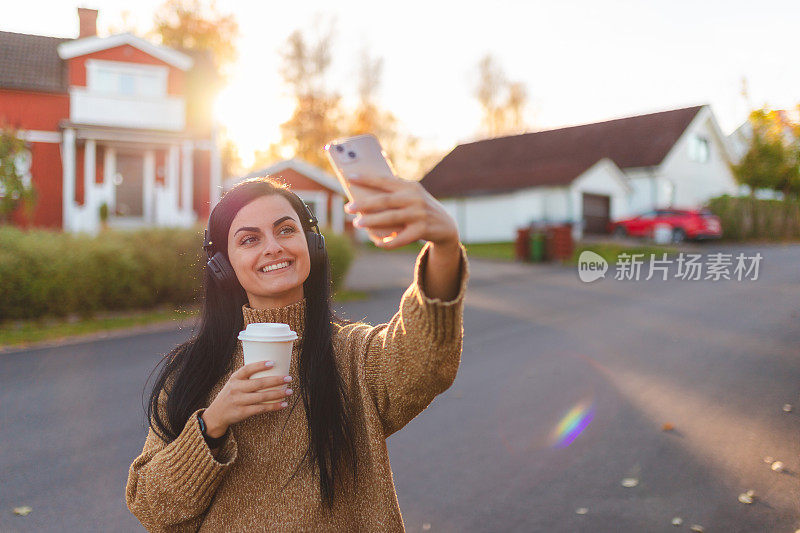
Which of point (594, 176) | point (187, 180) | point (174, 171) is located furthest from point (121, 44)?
point (594, 176)

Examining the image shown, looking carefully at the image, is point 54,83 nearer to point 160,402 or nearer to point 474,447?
point 474,447

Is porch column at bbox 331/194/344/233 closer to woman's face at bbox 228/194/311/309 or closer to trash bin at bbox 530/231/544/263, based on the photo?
trash bin at bbox 530/231/544/263

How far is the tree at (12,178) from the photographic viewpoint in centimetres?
1181

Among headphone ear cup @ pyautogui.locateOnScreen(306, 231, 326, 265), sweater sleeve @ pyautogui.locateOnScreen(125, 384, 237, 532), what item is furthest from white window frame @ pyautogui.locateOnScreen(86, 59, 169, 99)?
sweater sleeve @ pyautogui.locateOnScreen(125, 384, 237, 532)

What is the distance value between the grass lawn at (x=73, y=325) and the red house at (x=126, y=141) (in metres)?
6.99

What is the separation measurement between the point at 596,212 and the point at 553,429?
1128 inches

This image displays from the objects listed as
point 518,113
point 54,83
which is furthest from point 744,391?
point 518,113

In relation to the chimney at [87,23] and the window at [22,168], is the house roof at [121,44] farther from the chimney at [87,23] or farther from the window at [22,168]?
the window at [22,168]

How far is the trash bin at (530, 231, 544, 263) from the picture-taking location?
2241 centimetres

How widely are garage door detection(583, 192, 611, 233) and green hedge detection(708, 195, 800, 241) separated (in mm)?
19773

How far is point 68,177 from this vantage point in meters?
19.3

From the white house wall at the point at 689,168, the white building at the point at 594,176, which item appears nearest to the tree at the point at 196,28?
the white building at the point at 594,176

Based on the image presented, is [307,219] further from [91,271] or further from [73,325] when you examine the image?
[91,271]

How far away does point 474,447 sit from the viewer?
5.22 meters
